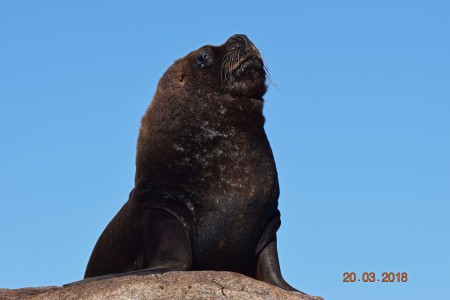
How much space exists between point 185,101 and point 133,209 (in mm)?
1544

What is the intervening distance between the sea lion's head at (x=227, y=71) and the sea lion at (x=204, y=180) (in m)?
0.01

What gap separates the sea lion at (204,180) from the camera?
37.2 feet

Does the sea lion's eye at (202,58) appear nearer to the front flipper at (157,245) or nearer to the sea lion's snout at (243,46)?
the sea lion's snout at (243,46)

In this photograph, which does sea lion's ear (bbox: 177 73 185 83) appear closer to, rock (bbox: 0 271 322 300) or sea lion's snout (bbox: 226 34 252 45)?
sea lion's snout (bbox: 226 34 252 45)

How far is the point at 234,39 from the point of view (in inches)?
490

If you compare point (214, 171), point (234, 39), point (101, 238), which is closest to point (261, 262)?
point (214, 171)

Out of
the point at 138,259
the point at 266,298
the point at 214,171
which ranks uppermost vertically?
the point at 214,171

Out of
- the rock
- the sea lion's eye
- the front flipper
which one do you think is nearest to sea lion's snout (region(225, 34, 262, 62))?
the sea lion's eye

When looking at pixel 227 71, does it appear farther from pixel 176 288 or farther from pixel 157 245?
pixel 176 288

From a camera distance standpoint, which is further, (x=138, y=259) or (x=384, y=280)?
(x=384, y=280)

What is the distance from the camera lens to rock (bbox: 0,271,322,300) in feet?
30.0

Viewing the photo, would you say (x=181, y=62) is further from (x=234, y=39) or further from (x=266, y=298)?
(x=266, y=298)

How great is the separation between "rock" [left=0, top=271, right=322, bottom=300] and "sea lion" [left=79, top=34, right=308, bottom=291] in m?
1.45

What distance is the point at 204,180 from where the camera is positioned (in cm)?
1152
